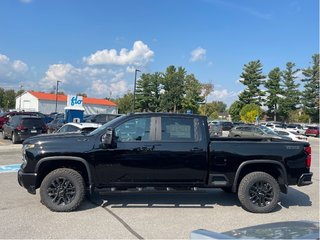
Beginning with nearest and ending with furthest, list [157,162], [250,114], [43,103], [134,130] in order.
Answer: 1. [157,162]
2. [134,130]
3. [250,114]
4. [43,103]

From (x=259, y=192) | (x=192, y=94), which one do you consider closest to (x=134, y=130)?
(x=259, y=192)

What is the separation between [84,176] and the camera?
720 centimetres

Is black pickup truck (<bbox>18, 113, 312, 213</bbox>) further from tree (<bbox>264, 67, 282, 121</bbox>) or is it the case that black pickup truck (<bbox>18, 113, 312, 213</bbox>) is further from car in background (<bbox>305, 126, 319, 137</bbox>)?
tree (<bbox>264, 67, 282, 121</bbox>)

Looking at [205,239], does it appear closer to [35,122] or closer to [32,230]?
[32,230]

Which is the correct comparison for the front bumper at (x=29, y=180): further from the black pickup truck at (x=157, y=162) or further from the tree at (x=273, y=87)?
the tree at (x=273, y=87)

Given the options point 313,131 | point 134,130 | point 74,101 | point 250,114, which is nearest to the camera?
point 134,130

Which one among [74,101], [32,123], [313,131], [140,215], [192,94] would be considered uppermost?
[192,94]

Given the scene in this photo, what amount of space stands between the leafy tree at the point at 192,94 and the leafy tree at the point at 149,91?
20.2 ft

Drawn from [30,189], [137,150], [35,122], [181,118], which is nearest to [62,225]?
[30,189]

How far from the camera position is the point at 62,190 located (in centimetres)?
693

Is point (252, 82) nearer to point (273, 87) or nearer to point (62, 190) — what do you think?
point (273, 87)

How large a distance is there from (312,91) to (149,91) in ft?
113

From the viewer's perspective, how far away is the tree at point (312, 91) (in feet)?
252

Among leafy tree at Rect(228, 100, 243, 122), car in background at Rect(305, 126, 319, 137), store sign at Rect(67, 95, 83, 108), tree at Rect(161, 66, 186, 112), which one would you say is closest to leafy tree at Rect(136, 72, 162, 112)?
tree at Rect(161, 66, 186, 112)
